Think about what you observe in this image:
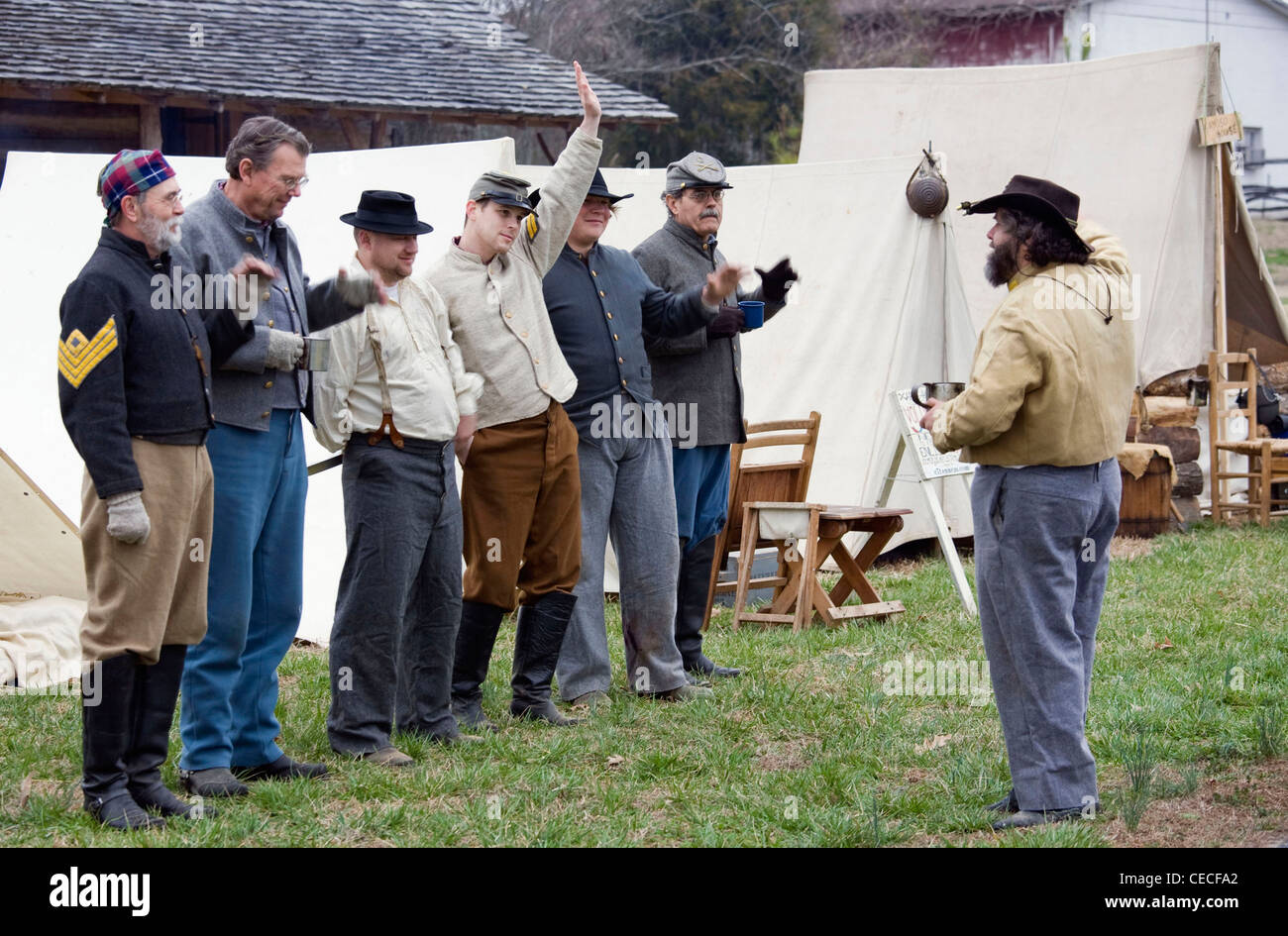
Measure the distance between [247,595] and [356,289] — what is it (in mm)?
975

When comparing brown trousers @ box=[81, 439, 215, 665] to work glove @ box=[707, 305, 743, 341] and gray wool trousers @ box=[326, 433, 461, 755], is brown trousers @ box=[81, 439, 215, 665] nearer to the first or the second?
gray wool trousers @ box=[326, 433, 461, 755]

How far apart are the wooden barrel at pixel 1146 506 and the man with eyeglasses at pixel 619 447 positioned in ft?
17.1

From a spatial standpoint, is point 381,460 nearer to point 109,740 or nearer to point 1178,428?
point 109,740

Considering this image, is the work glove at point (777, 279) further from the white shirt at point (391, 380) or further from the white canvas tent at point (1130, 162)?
the white canvas tent at point (1130, 162)

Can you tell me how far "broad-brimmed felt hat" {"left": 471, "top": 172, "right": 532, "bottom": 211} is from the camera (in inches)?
191

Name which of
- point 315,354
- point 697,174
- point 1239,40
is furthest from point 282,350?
point 1239,40

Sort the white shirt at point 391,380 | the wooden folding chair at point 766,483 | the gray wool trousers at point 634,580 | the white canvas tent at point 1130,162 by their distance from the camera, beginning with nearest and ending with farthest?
the white shirt at point 391,380 < the gray wool trousers at point 634,580 < the wooden folding chair at point 766,483 < the white canvas tent at point 1130,162

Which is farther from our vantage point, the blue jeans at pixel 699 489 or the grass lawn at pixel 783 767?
the blue jeans at pixel 699 489

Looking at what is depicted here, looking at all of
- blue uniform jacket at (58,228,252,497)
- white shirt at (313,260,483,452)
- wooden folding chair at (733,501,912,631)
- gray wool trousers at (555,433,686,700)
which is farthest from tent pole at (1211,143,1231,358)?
blue uniform jacket at (58,228,252,497)

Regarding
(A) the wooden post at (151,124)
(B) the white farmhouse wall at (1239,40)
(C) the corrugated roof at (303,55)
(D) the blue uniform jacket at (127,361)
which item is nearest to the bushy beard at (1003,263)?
(D) the blue uniform jacket at (127,361)

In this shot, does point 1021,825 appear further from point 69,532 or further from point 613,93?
point 613,93

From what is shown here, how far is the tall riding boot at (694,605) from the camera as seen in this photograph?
5.99 metres

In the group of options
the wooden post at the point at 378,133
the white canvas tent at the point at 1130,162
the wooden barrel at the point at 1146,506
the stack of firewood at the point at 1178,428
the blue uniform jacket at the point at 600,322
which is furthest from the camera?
the wooden post at the point at 378,133
